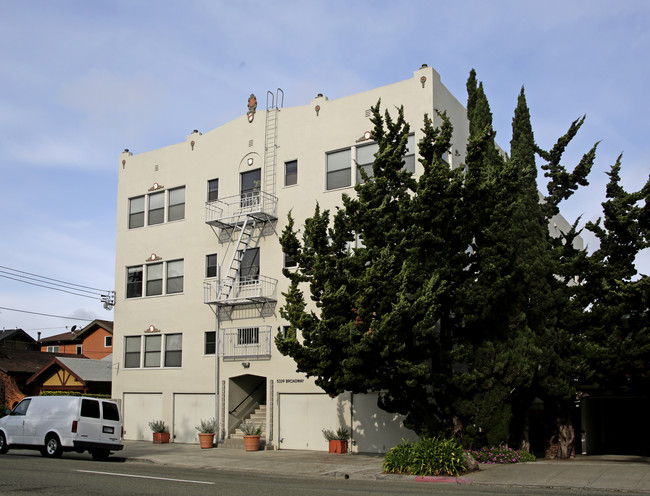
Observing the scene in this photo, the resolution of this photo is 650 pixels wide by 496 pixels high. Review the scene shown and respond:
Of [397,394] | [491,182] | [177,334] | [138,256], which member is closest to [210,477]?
[397,394]

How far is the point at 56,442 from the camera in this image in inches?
772

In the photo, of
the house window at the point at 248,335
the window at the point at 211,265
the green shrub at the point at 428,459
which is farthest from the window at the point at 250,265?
the green shrub at the point at 428,459

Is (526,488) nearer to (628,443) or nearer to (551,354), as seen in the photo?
(551,354)

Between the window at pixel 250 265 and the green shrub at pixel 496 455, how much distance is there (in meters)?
11.6

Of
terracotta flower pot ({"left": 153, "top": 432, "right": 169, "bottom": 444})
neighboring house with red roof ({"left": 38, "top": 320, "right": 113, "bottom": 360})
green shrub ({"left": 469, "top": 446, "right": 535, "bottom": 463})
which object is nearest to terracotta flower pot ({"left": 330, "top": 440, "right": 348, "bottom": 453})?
green shrub ({"left": 469, "top": 446, "right": 535, "bottom": 463})

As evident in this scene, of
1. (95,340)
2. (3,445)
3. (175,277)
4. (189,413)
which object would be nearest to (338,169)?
(175,277)

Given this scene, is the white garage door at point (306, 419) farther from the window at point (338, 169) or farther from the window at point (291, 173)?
the window at point (291, 173)

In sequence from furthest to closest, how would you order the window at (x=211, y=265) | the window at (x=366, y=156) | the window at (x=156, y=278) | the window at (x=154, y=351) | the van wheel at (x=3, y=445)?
the window at (x=156, y=278)
the window at (x=154, y=351)
the window at (x=211, y=265)
the window at (x=366, y=156)
the van wheel at (x=3, y=445)

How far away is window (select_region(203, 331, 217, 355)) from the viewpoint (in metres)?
27.0

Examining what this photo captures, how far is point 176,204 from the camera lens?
1161 inches

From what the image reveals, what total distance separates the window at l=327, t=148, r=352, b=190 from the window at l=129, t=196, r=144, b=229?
10331 millimetres

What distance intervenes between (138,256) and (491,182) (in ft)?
59.2

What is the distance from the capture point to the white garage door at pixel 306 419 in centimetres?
2361

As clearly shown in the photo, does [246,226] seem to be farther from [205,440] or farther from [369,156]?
[205,440]
